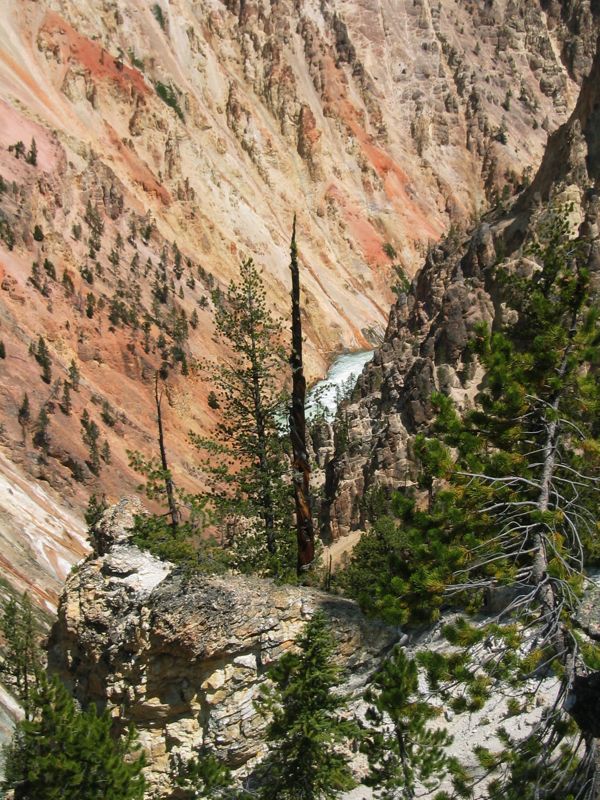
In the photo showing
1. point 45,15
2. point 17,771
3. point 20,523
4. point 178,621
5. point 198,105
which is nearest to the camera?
point 17,771

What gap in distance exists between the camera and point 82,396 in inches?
1697

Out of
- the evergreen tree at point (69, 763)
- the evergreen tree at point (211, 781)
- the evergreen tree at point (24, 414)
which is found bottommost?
the evergreen tree at point (211, 781)

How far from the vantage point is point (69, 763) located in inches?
365

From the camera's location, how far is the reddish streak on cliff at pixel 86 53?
70.1 m

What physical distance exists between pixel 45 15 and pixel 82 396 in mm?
45131

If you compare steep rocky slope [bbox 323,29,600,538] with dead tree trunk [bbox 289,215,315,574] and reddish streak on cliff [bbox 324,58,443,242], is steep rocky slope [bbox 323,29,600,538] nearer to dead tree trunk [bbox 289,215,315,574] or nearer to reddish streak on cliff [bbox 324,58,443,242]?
dead tree trunk [bbox 289,215,315,574]

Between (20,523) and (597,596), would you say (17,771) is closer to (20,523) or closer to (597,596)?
(597,596)

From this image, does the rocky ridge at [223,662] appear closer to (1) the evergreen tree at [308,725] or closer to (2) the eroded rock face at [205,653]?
(2) the eroded rock face at [205,653]

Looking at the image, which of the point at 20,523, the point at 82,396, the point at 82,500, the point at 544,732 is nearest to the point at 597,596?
the point at 544,732

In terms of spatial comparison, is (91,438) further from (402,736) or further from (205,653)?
(402,736)

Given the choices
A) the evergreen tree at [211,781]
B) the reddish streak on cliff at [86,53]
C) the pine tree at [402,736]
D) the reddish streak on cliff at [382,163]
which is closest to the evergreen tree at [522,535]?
the pine tree at [402,736]

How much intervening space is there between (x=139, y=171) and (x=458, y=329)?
42.6 meters

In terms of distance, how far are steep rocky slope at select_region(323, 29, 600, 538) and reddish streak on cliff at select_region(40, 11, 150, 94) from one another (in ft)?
146

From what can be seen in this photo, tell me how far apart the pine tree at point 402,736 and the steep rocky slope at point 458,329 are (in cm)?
2298
